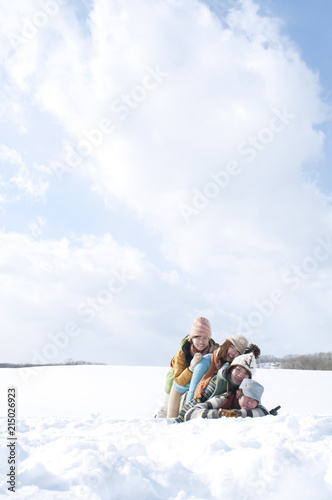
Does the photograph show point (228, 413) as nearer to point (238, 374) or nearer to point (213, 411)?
point (213, 411)

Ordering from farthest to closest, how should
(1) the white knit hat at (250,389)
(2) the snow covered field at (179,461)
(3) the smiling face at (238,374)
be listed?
(3) the smiling face at (238,374), (1) the white knit hat at (250,389), (2) the snow covered field at (179,461)

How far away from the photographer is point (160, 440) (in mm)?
3443

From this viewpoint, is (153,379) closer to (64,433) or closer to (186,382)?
(186,382)

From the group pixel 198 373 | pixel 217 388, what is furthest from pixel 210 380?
pixel 198 373

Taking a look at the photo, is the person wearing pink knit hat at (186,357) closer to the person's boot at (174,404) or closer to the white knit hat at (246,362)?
the person's boot at (174,404)

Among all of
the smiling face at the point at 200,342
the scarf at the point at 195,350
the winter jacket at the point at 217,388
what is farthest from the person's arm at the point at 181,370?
the winter jacket at the point at 217,388

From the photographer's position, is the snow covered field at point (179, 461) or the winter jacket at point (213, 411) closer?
the snow covered field at point (179, 461)

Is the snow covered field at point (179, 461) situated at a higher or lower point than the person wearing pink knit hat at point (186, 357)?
lower

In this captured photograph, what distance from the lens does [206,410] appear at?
466cm

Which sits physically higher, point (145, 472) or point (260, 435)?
point (260, 435)

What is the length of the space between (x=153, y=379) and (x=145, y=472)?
1361 cm

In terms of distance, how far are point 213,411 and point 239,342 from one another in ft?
3.21

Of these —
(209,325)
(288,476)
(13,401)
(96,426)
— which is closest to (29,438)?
(13,401)

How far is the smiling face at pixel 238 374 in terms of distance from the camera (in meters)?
4.91
